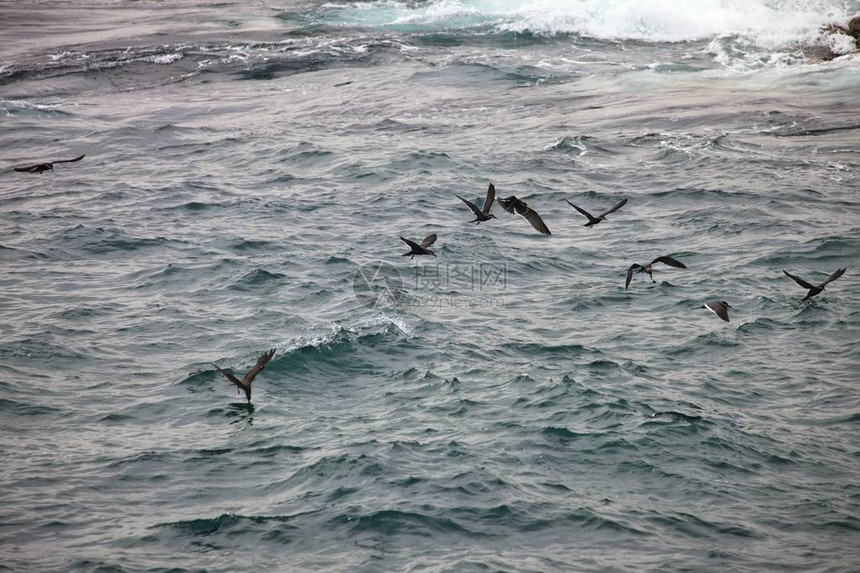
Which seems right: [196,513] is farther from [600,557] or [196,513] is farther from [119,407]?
[600,557]

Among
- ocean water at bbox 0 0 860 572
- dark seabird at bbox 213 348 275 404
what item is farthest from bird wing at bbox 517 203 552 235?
dark seabird at bbox 213 348 275 404

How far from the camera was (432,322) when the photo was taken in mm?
16875

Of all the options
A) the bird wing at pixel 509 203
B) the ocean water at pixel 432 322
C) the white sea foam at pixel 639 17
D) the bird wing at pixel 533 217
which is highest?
the white sea foam at pixel 639 17

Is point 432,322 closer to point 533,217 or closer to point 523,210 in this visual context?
point 533,217

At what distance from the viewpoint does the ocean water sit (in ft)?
37.3

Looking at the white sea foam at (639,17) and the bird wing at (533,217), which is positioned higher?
the white sea foam at (639,17)

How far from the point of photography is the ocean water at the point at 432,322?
447 inches

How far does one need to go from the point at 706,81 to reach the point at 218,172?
1713 cm

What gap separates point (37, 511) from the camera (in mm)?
11531
